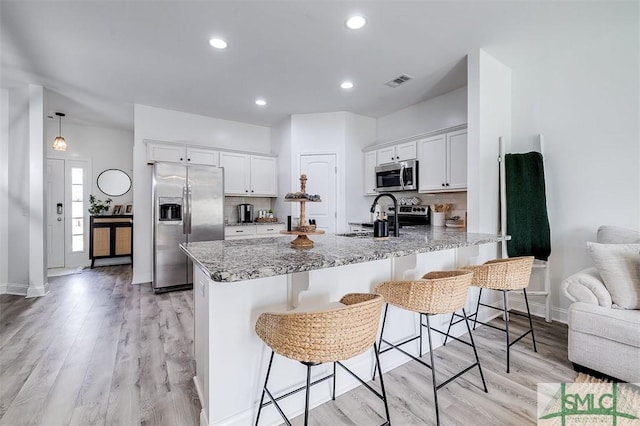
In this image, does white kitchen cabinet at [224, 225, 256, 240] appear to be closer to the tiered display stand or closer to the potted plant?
the tiered display stand

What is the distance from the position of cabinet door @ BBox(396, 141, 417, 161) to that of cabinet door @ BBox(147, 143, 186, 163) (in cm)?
330

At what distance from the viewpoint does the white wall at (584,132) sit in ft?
8.25

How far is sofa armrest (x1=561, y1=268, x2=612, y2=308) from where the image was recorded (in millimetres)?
2004

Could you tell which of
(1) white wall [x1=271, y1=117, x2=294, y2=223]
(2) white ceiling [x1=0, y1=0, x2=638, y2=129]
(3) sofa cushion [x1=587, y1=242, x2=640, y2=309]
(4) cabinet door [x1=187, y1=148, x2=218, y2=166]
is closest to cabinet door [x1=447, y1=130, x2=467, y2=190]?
(2) white ceiling [x1=0, y1=0, x2=638, y2=129]

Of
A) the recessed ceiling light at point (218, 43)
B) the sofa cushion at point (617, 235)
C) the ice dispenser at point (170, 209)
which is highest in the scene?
the recessed ceiling light at point (218, 43)

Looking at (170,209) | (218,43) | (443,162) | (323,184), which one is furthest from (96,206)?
(443,162)

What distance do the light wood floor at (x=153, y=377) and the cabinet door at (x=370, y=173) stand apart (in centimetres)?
259

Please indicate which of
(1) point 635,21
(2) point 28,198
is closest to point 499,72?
(1) point 635,21

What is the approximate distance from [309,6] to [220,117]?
3.20 metres

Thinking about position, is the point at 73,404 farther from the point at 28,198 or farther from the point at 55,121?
the point at 55,121

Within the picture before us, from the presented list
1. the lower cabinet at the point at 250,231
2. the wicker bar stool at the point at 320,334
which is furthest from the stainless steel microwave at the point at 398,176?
the wicker bar stool at the point at 320,334

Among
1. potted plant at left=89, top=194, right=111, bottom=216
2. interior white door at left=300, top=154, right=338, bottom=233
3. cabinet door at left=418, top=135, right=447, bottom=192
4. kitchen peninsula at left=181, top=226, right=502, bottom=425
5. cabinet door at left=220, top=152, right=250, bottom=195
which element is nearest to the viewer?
kitchen peninsula at left=181, top=226, right=502, bottom=425

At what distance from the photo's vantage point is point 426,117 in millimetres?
4184

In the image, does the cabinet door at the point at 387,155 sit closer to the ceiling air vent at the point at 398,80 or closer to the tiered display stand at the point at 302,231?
the ceiling air vent at the point at 398,80
